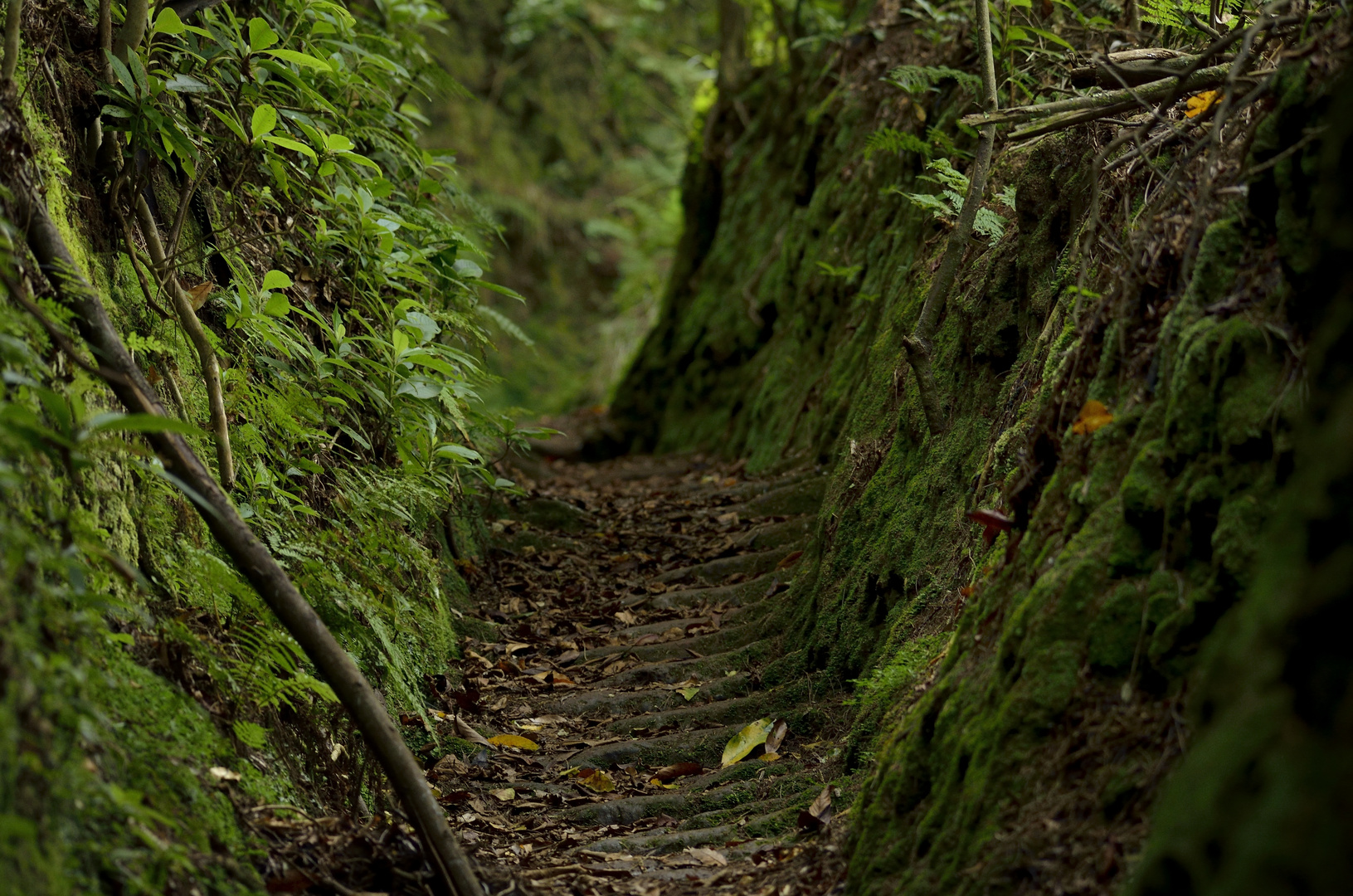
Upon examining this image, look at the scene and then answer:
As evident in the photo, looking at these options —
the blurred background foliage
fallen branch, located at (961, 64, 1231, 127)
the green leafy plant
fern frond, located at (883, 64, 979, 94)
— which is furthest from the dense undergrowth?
the blurred background foliage

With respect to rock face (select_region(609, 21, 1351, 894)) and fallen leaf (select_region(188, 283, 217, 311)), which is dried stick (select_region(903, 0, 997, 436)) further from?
fallen leaf (select_region(188, 283, 217, 311))

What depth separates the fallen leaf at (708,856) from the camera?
121 inches

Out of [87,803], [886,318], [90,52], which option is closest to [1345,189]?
A: [87,803]

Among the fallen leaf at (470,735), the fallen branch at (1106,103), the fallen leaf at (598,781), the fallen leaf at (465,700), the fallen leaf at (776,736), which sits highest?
the fallen branch at (1106,103)

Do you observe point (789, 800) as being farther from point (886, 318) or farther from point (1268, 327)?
point (886, 318)

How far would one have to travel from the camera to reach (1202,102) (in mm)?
2967

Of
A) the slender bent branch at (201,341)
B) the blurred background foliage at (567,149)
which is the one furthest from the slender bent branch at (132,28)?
the blurred background foliage at (567,149)

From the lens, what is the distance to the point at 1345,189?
1.58 m

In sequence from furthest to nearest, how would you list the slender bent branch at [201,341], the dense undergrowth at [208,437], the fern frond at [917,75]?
the fern frond at [917,75], the slender bent branch at [201,341], the dense undergrowth at [208,437]

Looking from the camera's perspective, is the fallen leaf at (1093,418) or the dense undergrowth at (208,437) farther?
the fallen leaf at (1093,418)

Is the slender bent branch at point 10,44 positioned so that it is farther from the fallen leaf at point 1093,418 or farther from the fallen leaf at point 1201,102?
the fallen leaf at point 1201,102

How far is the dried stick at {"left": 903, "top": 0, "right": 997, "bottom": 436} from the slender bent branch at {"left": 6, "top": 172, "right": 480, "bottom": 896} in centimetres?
250

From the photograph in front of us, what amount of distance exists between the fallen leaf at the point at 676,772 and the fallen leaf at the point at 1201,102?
2.79m

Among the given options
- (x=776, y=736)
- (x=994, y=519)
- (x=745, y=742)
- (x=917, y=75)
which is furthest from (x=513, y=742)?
(x=917, y=75)
